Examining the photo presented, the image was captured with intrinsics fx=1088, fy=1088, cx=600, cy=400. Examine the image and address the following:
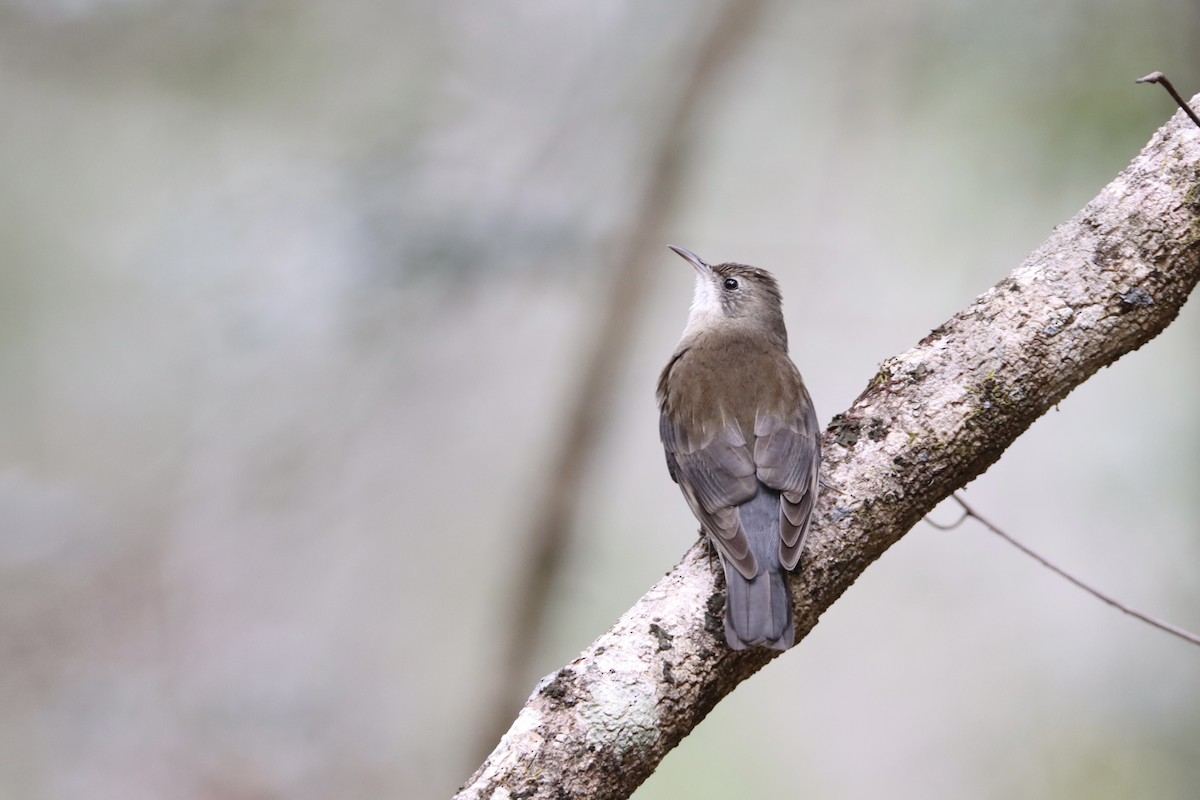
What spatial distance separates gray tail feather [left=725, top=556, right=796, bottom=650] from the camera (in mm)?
2068

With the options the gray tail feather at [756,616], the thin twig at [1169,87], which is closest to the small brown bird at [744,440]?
the gray tail feather at [756,616]

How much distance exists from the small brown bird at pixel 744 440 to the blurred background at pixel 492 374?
3.61 ft

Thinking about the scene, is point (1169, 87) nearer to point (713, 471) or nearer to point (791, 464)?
point (791, 464)

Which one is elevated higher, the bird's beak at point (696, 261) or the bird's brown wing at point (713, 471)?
the bird's beak at point (696, 261)

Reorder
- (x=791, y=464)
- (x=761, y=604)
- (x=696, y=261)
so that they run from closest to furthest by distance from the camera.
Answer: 1. (x=761, y=604)
2. (x=791, y=464)
3. (x=696, y=261)

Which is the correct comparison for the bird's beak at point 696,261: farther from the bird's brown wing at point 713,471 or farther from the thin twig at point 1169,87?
the thin twig at point 1169,87

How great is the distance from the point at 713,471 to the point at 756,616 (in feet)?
3.31

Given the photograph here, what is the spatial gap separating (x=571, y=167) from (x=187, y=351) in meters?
2.01

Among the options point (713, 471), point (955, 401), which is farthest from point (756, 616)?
point (713, 471)

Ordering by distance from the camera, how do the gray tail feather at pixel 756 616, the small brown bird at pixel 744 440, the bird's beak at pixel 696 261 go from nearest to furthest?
the gray tail feather at pixel 756 616 < the small brown bird at pixel 744 440 < the bird's beak at pixel 696 261

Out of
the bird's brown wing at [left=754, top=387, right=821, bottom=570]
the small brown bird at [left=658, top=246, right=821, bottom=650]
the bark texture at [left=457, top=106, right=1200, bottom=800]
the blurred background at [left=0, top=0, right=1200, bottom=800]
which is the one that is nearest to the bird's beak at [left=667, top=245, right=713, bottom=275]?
the small brown bird at [left=658, top=246, right=821, bottom=650]

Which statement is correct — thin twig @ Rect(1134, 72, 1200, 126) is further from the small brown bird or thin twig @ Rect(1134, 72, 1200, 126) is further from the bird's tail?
the bird's tail

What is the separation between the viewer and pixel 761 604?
2.10 metres

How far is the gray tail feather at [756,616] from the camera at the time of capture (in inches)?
81.4
